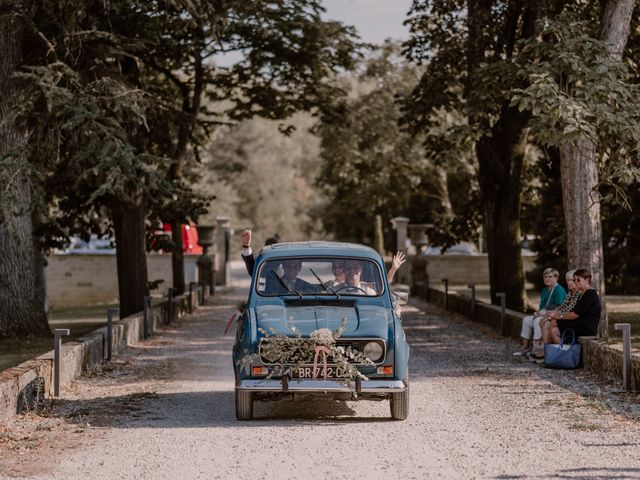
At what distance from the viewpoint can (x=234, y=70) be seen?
1212 inches

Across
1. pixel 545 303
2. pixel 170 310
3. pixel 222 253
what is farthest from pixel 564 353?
pixel 222 253

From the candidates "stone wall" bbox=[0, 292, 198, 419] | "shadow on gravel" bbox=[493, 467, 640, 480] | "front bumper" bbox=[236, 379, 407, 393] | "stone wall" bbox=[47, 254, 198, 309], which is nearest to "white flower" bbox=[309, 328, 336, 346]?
"front bumper" bbox=[236, 379, 407, 393]

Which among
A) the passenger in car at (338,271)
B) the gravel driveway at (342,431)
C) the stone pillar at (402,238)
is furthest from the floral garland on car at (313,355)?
the stone pillar at (402,238)

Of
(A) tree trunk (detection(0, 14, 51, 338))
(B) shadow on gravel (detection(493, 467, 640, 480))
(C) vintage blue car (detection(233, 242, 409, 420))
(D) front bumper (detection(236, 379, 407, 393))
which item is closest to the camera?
(B) shadow on gravel (detection(493, 467, 640, 480))

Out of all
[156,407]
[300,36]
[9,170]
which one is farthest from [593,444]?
[300,36]

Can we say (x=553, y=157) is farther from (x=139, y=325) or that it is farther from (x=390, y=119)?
(x=390, y=119)

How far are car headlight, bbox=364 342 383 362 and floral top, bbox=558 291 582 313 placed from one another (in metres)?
5.50

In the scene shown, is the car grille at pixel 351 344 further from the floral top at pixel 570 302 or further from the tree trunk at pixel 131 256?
the tree trunk at pixel 131 256

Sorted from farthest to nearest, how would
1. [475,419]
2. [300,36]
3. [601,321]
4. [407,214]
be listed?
[407,214]
[300,36]
[601,321]
[475,419]

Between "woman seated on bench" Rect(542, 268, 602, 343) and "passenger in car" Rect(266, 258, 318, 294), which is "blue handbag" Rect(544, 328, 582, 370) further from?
"passenger in car" Rect(266, 258, 318, 294)

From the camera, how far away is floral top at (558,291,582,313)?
15.8 meters

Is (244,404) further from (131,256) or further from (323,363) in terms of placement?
(131,256)

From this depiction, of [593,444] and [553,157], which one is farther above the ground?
[553,157]

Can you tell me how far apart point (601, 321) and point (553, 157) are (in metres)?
11.1
